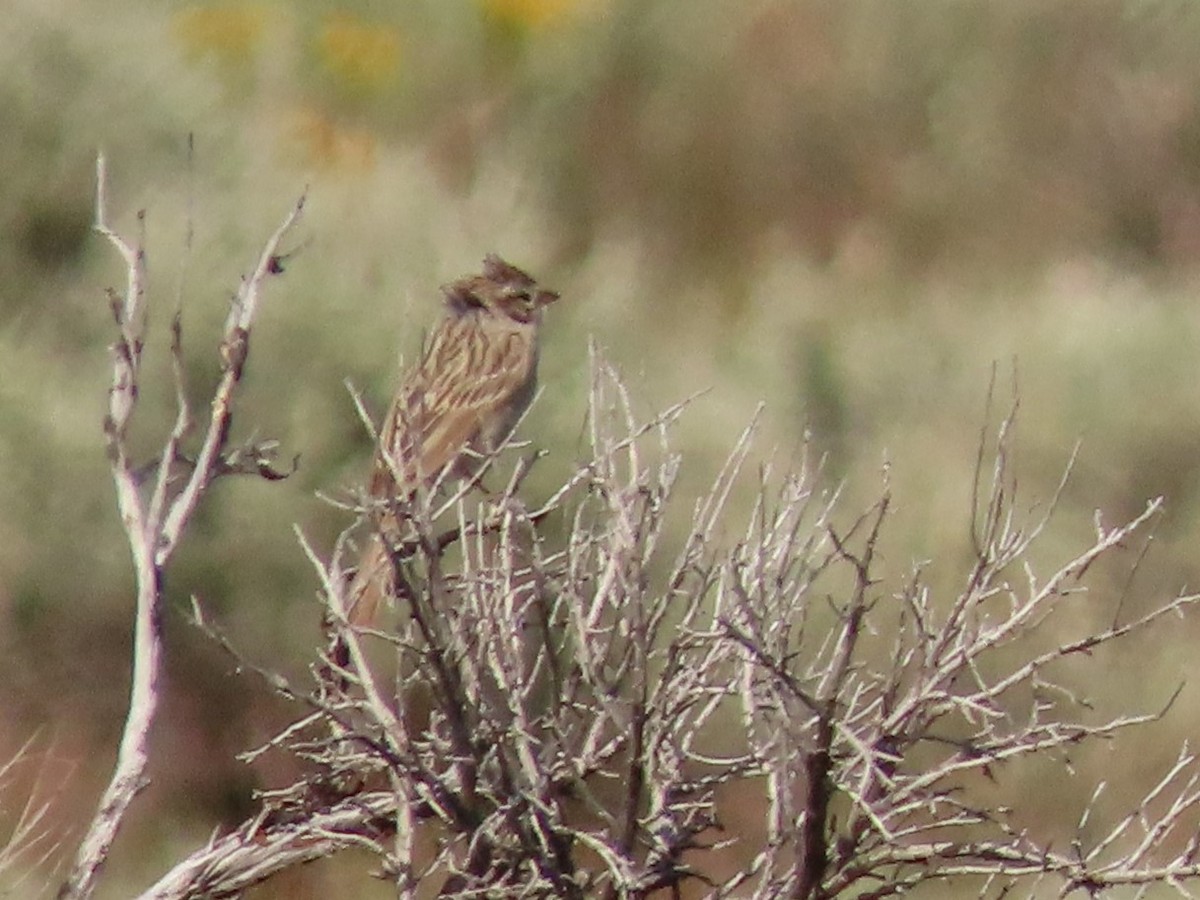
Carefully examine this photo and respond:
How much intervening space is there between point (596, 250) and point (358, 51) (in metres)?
2.14

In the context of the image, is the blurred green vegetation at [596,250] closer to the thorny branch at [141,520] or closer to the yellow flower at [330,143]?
the yellow flower at [330,143]

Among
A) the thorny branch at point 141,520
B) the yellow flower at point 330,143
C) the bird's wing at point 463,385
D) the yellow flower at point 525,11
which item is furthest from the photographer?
the yellow flower at point 525,11

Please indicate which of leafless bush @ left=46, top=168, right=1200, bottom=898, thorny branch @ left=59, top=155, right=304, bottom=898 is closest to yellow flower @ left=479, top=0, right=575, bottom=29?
leafless bush @ left=46, top=168, right=1200, bottom=898

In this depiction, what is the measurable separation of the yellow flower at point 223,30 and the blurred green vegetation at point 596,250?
37 millimetres

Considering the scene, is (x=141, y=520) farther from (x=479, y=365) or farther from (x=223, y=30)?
(x=223, y=30)

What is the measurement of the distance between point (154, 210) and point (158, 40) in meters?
1.39

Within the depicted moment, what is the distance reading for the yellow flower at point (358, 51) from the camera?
13.0m

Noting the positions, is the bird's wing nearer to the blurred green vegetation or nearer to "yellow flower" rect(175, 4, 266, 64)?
the blurred green vegetation

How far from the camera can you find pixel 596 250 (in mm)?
12133

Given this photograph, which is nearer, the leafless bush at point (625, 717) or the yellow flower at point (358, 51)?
the leafless bush at point (625, 717)

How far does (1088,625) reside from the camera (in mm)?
8820

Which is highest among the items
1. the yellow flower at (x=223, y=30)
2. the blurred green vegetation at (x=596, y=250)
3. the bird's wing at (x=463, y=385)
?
the yellow flower at (x=223, y=30)

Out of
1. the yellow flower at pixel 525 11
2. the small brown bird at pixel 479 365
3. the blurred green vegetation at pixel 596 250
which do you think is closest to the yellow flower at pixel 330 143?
the blurred green vegetation at pixel 596 250

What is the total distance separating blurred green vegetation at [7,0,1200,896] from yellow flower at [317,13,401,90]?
2 cm
